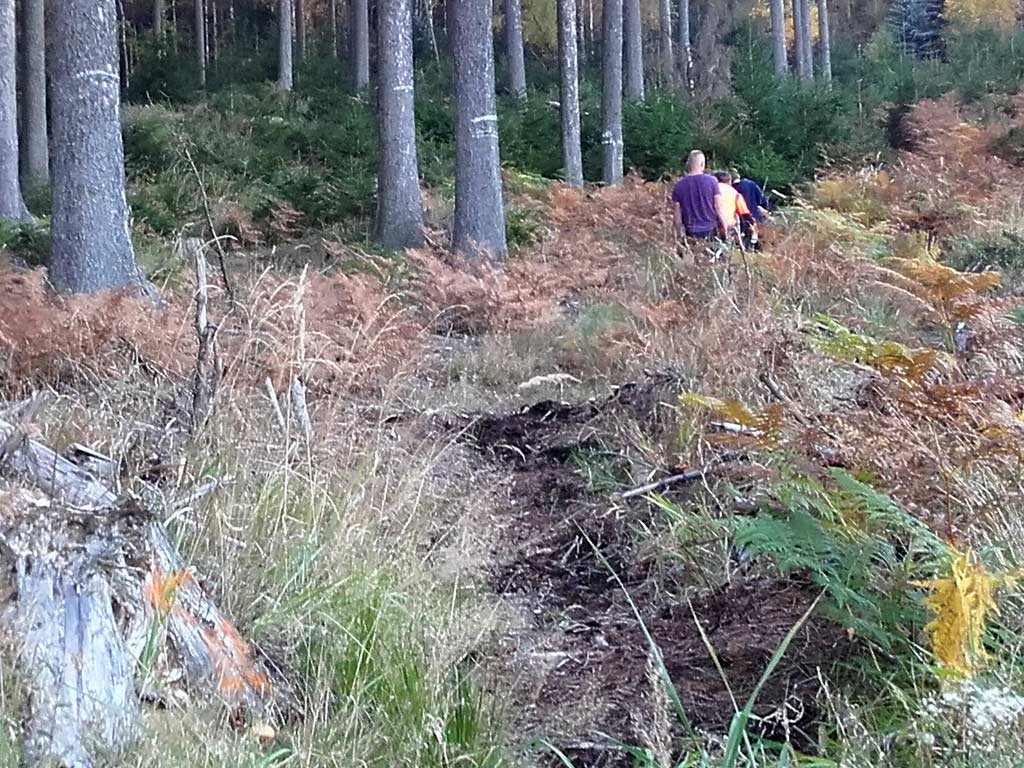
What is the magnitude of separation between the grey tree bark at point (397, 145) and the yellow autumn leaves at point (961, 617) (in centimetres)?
1155

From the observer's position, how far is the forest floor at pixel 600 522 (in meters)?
2.84

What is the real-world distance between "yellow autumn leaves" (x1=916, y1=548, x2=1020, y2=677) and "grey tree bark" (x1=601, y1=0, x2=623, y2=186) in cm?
1610

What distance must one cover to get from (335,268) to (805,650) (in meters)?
9.45

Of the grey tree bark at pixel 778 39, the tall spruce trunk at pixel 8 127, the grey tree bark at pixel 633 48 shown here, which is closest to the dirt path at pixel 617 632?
the tall spruce trunk at pixel 8 127

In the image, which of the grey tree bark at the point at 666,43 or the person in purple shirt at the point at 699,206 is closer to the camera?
the person in purple shirt at the point at 699,206

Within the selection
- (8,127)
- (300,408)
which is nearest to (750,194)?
(300,408)

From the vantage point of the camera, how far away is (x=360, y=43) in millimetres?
25953

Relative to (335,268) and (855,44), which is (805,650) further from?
(855,44)

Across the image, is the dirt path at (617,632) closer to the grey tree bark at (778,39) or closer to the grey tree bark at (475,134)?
the grey tree bark at (475,134)

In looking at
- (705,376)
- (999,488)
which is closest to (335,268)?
(705,376)

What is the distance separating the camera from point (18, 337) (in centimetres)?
646

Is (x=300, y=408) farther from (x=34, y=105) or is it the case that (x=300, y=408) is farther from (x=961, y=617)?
(x=34, y=105)

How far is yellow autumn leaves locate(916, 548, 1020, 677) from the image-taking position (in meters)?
2.60

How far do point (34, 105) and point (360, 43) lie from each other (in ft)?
29.2
